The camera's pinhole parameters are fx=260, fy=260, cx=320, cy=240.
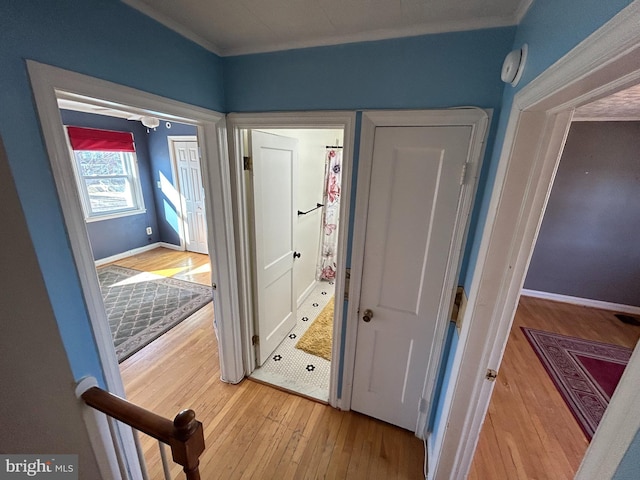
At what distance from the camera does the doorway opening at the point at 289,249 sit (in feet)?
6.29

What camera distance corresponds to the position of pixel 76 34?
35.4 inches

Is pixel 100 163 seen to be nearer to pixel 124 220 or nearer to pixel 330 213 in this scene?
pixel 124 220

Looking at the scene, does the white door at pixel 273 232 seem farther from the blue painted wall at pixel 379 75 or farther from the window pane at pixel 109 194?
the window pane at pixel 109 194

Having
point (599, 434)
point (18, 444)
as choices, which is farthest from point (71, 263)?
point (599, 434)

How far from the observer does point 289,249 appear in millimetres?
2488

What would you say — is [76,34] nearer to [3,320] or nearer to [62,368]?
[3,320]

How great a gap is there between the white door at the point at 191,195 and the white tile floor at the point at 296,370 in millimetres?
2606

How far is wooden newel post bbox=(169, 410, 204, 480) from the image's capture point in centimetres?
75

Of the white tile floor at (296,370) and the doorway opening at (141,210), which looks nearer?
the white tile floor at (296,370)

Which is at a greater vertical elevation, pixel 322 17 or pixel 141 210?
pixel 322 17

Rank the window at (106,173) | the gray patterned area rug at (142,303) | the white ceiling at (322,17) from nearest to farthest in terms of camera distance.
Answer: the white ceiling at (322,17) < the gray patterned area rug at (142,303) < the window at (106,173)

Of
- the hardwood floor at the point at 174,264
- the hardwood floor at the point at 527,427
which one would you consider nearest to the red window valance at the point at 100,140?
the hardwood floor at the point at 174,264

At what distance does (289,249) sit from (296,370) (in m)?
1.07

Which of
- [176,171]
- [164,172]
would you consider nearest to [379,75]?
[176,171]
